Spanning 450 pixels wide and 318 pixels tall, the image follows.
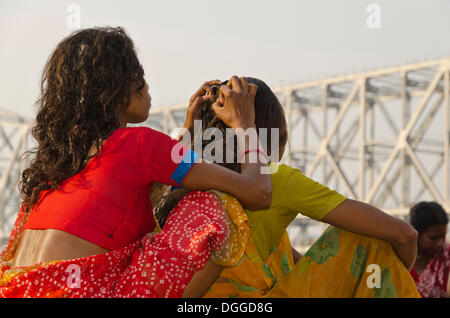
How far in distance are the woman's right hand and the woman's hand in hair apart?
181 mm

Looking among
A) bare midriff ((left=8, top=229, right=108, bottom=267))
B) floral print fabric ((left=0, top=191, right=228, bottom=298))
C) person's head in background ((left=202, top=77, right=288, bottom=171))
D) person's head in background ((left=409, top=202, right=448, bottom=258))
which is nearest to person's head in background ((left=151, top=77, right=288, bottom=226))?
person's head in background ((left=202, top=77, right=288, bottom=171))

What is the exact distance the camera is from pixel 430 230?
5.11 m

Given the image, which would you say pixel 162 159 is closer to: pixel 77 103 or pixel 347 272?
pixel 77 103

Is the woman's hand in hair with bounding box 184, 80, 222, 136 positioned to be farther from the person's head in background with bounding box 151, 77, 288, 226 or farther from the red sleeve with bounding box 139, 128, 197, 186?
the red sleeve with bounding box 139, 128, 197, 186

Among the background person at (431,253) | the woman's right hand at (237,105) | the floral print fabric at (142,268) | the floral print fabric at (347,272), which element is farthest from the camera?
the background person at (431,253)

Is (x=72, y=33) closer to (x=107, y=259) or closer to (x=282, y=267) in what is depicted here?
(x=107, y=259)

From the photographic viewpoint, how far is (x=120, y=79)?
2.53 meters

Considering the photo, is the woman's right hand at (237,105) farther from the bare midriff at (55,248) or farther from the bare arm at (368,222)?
the bare midriff at (55,248)

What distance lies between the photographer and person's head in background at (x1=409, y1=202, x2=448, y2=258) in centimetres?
511

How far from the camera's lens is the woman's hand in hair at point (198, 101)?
117 inches

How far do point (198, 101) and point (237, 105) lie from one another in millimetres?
314

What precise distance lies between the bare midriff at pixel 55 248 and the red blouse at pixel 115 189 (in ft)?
0.05

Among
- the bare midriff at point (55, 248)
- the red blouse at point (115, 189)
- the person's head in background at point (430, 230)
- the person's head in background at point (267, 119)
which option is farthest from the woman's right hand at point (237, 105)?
the person's head in background at point (430, 230)

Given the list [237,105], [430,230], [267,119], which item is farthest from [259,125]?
[430,230]
